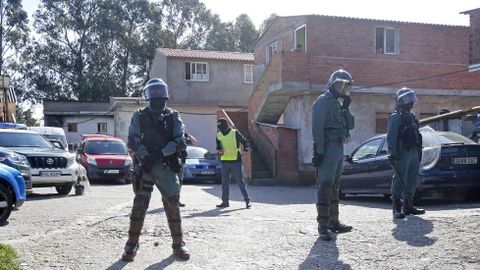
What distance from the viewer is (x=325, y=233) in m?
6.36

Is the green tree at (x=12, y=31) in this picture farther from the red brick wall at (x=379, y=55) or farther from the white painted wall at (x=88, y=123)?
the red brick wall at (x=379, y=55)

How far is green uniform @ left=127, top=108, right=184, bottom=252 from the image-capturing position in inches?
228

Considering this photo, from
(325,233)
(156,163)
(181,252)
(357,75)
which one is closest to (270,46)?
(357,75)

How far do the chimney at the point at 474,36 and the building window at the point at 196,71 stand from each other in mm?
16132

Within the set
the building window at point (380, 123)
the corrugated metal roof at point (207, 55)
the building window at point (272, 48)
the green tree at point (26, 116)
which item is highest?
the corrugated metal roof at point (207, 55)

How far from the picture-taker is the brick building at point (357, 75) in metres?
18.4

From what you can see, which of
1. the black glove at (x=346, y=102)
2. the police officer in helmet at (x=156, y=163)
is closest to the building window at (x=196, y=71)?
the black glove at (x=346, y=102)

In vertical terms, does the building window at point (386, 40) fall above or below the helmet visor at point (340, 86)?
above

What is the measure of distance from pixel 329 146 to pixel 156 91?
2158 mm

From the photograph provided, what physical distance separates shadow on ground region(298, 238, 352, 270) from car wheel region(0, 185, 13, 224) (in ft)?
16.8

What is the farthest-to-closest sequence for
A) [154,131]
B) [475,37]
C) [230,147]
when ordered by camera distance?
[475,37]
[230,147]
[154,131]

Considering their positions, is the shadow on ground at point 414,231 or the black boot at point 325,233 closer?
the shadow on ground at point 414,231

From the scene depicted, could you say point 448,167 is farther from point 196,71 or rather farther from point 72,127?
point 72,127

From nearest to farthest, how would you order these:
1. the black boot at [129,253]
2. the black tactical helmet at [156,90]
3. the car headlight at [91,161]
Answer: the black boot at [129,253] < the black tactical helmet at [156,90] < the car headlight at [91,161]
